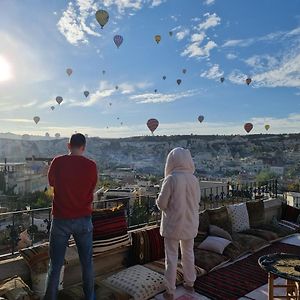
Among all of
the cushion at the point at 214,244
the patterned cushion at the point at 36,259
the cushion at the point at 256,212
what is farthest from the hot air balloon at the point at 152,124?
the patterned cushion at the point at 36,259

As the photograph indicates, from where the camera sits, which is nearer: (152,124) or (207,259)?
(207,259)

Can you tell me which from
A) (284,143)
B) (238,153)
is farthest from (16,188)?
(284,143)

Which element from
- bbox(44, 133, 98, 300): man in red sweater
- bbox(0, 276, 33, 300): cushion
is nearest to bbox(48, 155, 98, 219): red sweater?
bbox(44, 133, 98, 300): man in red sweater

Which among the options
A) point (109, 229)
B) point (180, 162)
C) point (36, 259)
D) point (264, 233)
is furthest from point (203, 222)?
point (36, 259)

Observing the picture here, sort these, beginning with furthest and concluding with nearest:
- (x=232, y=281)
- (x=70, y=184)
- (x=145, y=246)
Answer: (x=145, y=246), (x=232, y=281), (x=70, y=184)

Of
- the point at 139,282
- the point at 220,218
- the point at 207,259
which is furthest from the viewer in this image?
the point at 220,218

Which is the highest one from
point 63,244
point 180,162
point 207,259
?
point 180,162

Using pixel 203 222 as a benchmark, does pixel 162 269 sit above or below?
below

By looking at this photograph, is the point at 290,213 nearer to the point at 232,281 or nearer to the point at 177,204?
the point at 232,281

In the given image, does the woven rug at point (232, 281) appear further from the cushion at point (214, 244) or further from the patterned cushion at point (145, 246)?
the patterned cushion at point (145, 246)
